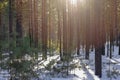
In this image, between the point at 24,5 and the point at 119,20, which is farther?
the point at 119,20

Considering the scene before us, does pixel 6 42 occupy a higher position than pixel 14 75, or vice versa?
pixel 6 42

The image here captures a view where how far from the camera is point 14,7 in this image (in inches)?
1155

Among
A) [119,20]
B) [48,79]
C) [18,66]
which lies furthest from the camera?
[119,20]

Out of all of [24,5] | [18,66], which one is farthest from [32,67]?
[24,5]

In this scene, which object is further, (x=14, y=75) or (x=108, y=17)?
(x=108, y=17)

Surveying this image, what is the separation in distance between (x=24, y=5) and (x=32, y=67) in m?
21.9

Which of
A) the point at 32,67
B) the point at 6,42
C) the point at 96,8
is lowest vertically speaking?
the point at 32,67

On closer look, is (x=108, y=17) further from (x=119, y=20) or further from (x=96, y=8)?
(x=96, y=8)

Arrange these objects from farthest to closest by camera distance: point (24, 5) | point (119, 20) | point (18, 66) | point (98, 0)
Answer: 1. point (119, 20)
2. point (24, 5)
3. point (98, 0)
4. point (18, 66)

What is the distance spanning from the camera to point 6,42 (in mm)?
10789

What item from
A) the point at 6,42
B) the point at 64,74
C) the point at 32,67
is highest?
the point at 6,42

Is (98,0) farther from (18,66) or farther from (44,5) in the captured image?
(44,5)

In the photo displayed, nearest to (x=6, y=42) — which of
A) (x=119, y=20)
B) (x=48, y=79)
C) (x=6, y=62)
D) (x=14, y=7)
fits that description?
(x=6, y=62)

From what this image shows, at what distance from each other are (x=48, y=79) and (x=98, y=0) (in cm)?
456
